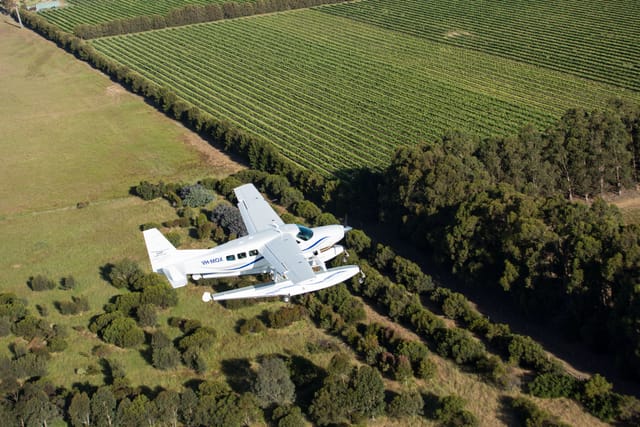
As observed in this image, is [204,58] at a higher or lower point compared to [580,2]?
lower

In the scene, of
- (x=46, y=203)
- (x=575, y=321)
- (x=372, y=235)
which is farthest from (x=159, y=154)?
(x=575, y=321)

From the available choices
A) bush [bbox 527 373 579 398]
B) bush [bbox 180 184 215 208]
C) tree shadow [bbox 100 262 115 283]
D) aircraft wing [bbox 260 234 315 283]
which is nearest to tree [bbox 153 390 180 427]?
aircraft wing [bbox 260 234 315 283]

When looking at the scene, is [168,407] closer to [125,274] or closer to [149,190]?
[125,274]

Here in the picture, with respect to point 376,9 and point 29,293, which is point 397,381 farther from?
point 376,9

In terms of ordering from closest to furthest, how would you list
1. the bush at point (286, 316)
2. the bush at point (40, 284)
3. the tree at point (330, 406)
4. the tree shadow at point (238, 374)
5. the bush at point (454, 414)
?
the bush at point (454, 414)
the tree at point (330, 406)
the tree shadow at point (238, 374)
the bush at point (286, 316)
the bush at point (40, 284)

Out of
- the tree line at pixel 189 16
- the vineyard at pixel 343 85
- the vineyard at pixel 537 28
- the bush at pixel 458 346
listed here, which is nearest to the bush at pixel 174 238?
the vineyard at pixel 343 85

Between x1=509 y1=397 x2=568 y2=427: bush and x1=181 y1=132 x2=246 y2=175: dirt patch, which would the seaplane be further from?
x1=181 y1=132 x2=246 y2=175: dirt patch

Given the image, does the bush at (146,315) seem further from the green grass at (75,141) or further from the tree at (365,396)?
the green grass at (75,141)
